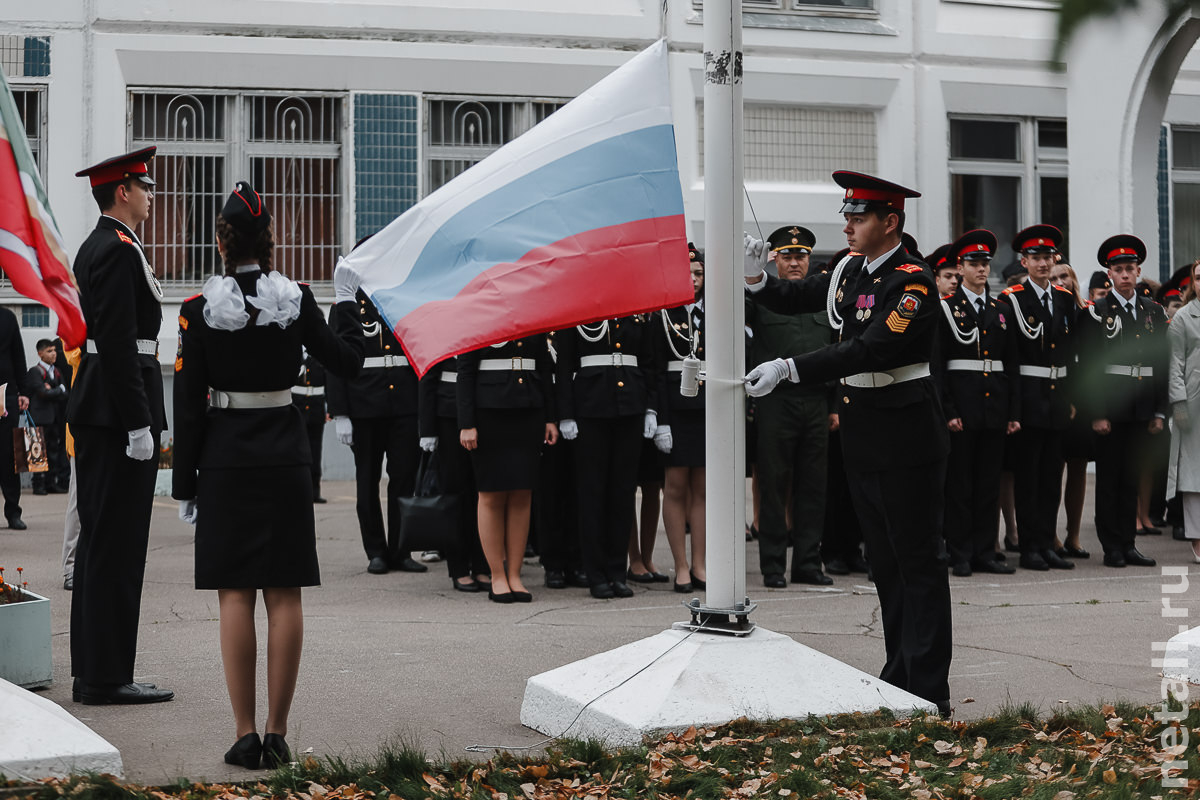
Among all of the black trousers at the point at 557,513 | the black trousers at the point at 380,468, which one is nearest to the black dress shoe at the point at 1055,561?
the black trousers at the point at 557,513

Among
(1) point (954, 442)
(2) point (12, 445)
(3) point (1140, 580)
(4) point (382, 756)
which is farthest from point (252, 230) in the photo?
(2) point (12, 445)

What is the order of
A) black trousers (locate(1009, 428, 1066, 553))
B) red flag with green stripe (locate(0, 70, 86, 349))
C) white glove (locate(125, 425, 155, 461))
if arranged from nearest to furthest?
red flag with green stripe (locate(0, 70, 86, 349))
white glove (locate(125, 425, 155, 461))
black trousers (locate(1009, 428, 1066, 553))

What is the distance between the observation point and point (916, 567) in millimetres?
5246

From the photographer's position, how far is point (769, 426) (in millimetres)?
8703

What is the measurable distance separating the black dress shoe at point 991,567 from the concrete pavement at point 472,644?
0.52 ft

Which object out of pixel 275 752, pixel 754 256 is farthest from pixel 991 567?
pixel 275 752

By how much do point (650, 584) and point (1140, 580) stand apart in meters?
3.13

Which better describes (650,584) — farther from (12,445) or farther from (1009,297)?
(12,445)

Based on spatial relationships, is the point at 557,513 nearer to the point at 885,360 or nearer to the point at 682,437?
the point at 682,437

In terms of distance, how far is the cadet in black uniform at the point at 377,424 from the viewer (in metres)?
9.48

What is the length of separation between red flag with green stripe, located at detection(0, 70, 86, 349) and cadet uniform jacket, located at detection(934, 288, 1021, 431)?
6.09 m

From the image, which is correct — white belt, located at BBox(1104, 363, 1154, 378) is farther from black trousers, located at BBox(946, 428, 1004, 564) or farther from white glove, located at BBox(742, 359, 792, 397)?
black trousers, located at BBox(946, 428, 1004, 564)

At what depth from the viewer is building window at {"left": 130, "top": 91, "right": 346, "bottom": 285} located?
51.4ft

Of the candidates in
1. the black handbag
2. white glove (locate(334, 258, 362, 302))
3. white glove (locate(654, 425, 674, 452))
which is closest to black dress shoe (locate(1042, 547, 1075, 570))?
white glove (locate(654, 425, 674, 452))
